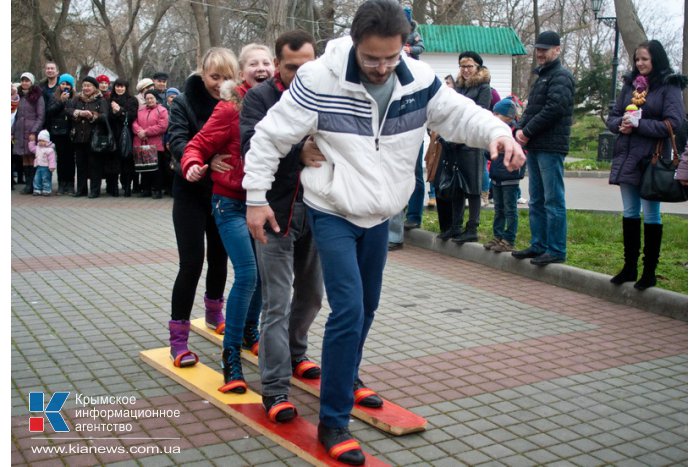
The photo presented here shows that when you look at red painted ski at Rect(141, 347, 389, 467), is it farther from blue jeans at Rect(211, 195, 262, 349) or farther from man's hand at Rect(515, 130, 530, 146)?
man's hand at Rect(515, 130, 530, 146)

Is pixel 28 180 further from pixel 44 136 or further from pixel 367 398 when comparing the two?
pixel 367 398

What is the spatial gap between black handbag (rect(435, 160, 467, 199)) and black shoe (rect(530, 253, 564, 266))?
137cm

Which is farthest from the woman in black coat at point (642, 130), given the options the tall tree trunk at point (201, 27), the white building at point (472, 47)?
the tall tree trunk at point (201, 27)

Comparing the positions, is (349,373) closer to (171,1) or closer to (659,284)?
(659,284)

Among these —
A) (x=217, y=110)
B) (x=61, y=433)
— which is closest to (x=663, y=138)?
(x=217, y=110)

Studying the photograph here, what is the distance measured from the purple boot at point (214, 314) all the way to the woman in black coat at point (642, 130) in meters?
Answer: 3.49

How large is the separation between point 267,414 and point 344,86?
182cm

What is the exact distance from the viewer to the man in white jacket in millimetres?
3965

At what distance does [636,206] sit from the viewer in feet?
24.1

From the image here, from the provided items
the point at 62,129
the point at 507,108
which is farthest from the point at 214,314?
the point at 62,129

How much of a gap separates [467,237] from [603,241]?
1638 mm

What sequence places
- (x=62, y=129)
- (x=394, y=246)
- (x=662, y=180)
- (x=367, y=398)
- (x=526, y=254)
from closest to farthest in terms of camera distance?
(x=367, y=398) < (x=662, y=180) < (x=526, y=254) < (x=394, y=246) < (x=62, y=129)

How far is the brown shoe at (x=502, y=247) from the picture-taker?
8969mm

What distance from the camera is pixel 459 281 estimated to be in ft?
27.3
